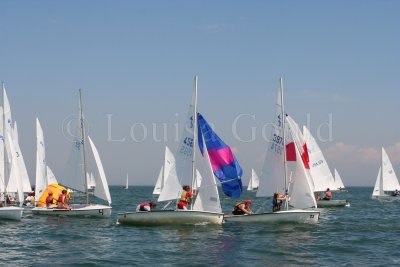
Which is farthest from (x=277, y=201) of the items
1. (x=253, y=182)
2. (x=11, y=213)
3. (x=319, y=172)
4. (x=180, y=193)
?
(x=253, y=182)

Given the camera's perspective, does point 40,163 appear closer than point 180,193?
No

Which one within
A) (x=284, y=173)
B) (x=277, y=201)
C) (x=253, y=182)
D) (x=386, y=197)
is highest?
(x=284, y=173)

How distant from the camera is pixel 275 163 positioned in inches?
1147

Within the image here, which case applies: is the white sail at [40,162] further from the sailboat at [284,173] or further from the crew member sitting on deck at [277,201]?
the crew member sitting on deck at [277,201]

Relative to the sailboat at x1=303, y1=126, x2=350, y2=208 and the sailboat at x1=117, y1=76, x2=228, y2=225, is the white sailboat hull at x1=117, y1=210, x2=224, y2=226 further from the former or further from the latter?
the sailboat at x1=303, y1=126, x2=350, y2=208

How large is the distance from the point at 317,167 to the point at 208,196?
2475cm

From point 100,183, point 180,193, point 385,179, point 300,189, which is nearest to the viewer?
point 180,193

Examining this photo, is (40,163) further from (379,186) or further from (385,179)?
(385,179)

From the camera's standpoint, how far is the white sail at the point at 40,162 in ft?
132

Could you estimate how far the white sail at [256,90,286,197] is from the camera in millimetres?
28969

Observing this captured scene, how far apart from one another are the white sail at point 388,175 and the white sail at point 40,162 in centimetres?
4090

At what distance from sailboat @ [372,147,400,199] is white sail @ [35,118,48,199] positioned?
40.9 metres

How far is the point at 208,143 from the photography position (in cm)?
2811

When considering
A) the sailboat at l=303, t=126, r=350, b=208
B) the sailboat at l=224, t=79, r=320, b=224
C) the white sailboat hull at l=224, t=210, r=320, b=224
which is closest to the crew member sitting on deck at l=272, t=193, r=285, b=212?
the sailboat at l=224, t=79, r=320, b=224
